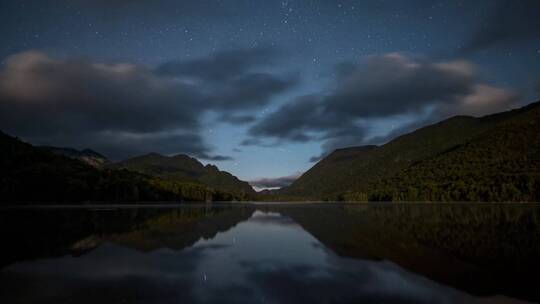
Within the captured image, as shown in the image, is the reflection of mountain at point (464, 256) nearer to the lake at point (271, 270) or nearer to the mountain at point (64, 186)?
the lake at point (271, 270)

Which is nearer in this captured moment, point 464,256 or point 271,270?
point 271,270

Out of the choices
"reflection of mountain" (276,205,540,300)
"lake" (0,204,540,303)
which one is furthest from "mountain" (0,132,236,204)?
"reflection of mountain" (276,205,540,300)

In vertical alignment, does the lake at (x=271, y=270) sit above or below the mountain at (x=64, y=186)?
below

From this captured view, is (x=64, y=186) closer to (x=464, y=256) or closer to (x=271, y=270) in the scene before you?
(x=271, y=270)

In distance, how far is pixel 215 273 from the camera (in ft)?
50.8

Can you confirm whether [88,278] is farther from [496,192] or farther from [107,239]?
[496,192]

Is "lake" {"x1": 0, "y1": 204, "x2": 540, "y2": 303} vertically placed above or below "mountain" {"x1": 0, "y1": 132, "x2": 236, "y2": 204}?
below

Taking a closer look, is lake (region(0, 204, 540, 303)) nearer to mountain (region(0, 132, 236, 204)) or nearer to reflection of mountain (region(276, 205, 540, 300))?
reflection of mountain (region(276, 205, 540, 300))

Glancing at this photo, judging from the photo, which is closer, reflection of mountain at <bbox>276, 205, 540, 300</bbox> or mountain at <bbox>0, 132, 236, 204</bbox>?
reflection of mountain at <bbox>276, 205, 540, 300</bbox>

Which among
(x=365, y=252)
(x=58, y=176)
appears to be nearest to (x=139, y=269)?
(x=365, y=252)

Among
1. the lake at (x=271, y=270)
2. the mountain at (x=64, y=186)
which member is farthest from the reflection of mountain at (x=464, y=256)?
the mountain at (x=64, y=186)

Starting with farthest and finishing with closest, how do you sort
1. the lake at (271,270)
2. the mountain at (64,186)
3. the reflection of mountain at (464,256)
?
the mountain at (64,186)
the reflection of mountain at (464,256)
the lake at (271,270)

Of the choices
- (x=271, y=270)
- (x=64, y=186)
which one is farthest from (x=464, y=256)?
(x=64, y=186)

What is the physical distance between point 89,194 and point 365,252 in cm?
15333
